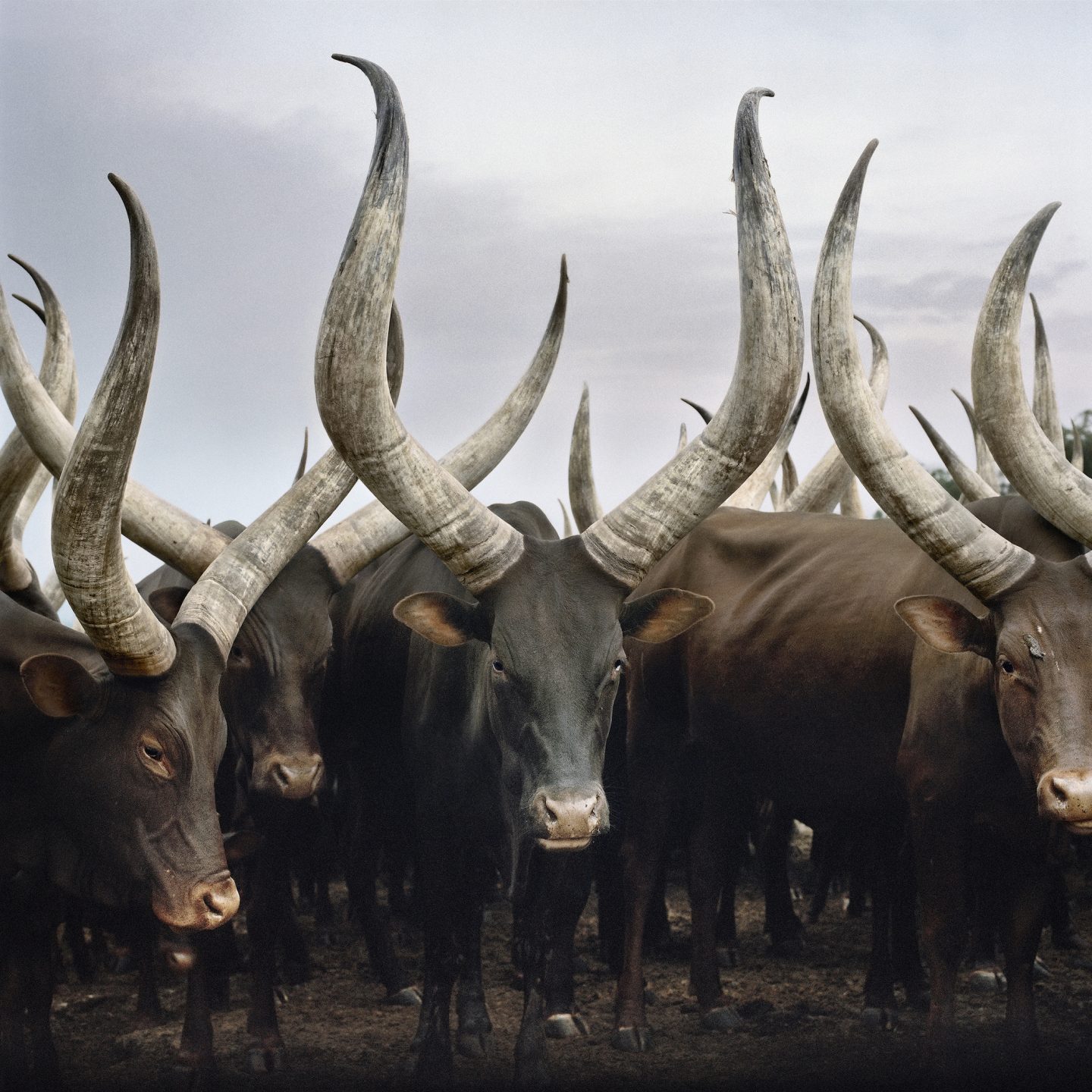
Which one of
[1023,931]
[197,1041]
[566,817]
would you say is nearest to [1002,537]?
[1023,931]

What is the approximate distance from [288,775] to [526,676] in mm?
1038

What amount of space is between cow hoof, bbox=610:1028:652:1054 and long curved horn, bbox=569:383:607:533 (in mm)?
2573

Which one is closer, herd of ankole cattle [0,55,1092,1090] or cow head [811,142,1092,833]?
herd of ankole cattle [0,55,1092,1090]

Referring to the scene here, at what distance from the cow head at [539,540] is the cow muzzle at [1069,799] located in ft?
4.53

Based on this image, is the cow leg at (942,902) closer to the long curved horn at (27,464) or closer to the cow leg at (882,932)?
the cow leg at (882,932)

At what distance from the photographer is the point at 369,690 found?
6.48 meters

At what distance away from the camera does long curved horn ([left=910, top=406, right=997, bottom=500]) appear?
6520 mm

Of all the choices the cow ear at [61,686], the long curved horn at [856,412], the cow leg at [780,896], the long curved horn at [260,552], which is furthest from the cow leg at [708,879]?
the cow ear at [61,686]

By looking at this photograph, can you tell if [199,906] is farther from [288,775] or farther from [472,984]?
[472,984]

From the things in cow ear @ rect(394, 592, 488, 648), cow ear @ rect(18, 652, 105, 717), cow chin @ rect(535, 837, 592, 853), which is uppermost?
cow ear @ rect(394, 592, 488, 648)

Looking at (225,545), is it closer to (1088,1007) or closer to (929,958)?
(929,958)

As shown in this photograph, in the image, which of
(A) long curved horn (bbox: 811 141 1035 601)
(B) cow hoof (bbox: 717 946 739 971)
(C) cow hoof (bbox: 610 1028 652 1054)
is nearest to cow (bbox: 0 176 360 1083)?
(C) cow hoof (bbox: 610 1028 652 1054)

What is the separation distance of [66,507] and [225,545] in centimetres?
137

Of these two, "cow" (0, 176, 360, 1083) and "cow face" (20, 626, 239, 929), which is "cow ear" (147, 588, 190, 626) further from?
"cow face" (20, 626, 239, 929)
